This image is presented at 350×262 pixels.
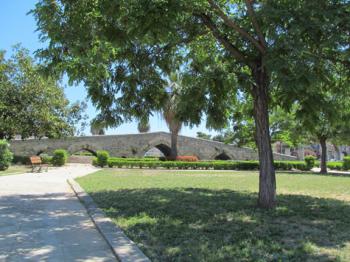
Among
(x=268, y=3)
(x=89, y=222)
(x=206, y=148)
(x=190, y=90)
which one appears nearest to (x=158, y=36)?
(x=268, y=3)

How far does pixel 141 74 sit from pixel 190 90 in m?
1.35

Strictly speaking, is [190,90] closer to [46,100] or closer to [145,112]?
[145,112]

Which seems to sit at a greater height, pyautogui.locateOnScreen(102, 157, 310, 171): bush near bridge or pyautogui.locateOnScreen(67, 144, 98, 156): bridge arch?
pyautogui.locateOnScreen(67, 144, 98, 156): bridge arch

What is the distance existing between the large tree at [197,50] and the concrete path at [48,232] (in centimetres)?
261

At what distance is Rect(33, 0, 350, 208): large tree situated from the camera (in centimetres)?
633

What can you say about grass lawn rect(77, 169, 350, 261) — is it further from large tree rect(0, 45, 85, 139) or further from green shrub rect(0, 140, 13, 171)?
large tree rect(0, 45, 85, 139)

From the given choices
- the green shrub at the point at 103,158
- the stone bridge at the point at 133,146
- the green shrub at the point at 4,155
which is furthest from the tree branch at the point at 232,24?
the stone bridge at the point at 133,146

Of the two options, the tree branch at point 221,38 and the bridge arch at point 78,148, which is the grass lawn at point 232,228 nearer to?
the tree branch at point 221,38

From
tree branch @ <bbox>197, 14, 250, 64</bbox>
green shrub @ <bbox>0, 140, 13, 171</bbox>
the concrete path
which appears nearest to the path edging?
the concrete path

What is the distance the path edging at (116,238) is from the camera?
17.3 feet

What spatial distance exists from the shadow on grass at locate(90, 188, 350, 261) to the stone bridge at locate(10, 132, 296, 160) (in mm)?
30279

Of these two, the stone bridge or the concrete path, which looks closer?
the concrete path

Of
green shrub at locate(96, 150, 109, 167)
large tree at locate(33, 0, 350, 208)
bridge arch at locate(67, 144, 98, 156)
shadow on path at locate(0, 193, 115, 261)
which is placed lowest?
shadow on path at locate(0, 193, 115, 261)

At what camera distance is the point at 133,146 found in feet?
144
